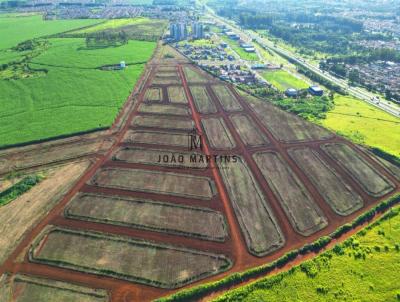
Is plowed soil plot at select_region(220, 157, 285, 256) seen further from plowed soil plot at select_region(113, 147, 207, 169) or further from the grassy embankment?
the grassy embankment

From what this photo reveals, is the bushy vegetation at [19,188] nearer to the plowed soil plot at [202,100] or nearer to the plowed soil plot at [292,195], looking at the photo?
the plowed soil plot at [292,195]

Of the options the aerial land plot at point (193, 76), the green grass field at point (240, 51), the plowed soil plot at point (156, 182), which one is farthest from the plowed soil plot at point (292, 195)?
the green grass field at point (240, 51)

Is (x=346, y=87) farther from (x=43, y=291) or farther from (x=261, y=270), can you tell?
(x=43, y=291)

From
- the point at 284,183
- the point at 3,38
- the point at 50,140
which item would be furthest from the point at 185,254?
the point at 3,38

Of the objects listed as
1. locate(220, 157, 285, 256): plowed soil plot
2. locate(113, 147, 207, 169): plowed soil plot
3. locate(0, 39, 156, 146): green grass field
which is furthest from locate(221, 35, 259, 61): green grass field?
A: locate(220, 157, 285, 256): plowed soil plot

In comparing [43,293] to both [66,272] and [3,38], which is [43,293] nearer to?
[66,272]

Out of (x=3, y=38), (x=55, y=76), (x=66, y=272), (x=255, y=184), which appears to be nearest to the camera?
(x=66, y=272)
